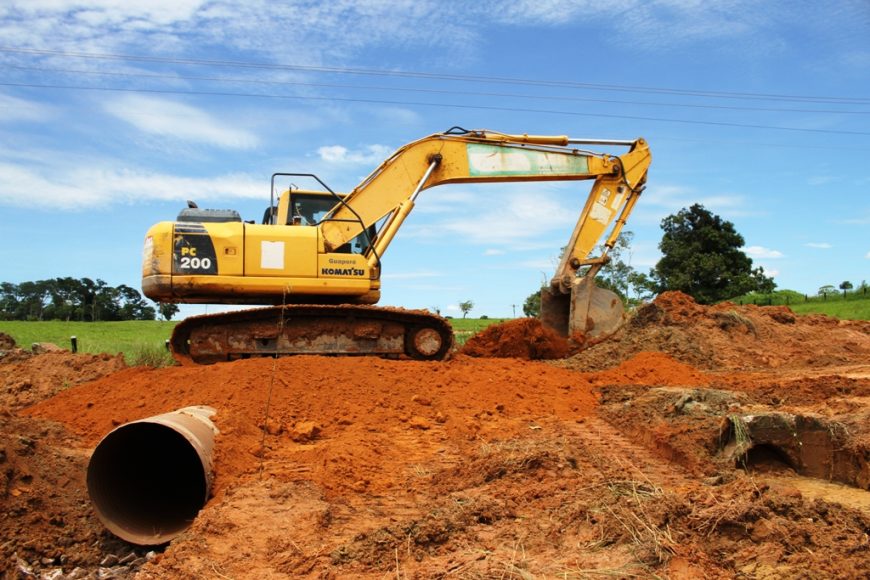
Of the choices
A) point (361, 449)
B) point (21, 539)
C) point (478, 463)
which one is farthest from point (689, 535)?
point (21, 539)

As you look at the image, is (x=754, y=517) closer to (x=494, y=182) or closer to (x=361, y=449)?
(x=361, y=449)

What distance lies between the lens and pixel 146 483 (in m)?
6.73

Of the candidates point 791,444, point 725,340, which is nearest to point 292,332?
point 791,444

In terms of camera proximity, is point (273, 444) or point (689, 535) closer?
point (689, 535)

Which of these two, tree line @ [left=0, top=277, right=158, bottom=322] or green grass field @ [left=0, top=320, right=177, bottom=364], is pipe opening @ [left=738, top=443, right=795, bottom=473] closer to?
green grass field @ [left=0, top=320, right=177, bottom=364]

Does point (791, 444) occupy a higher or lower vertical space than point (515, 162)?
lower

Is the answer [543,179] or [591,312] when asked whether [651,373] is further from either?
[543,179]

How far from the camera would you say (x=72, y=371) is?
38.7ft

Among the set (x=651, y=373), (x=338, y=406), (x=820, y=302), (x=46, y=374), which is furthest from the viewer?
(x=820, y=302)

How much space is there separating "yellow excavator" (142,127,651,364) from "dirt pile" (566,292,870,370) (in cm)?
72

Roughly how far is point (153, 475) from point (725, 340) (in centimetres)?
Answer: 1016

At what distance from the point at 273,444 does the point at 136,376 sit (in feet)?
12.6

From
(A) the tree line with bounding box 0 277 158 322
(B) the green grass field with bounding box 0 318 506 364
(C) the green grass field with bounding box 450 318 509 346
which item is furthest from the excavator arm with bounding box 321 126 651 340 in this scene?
(A) the tree line with bounding box 0 277 158 322

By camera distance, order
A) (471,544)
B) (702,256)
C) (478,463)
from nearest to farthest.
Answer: (471,544) → (478,463) → (702,256)
